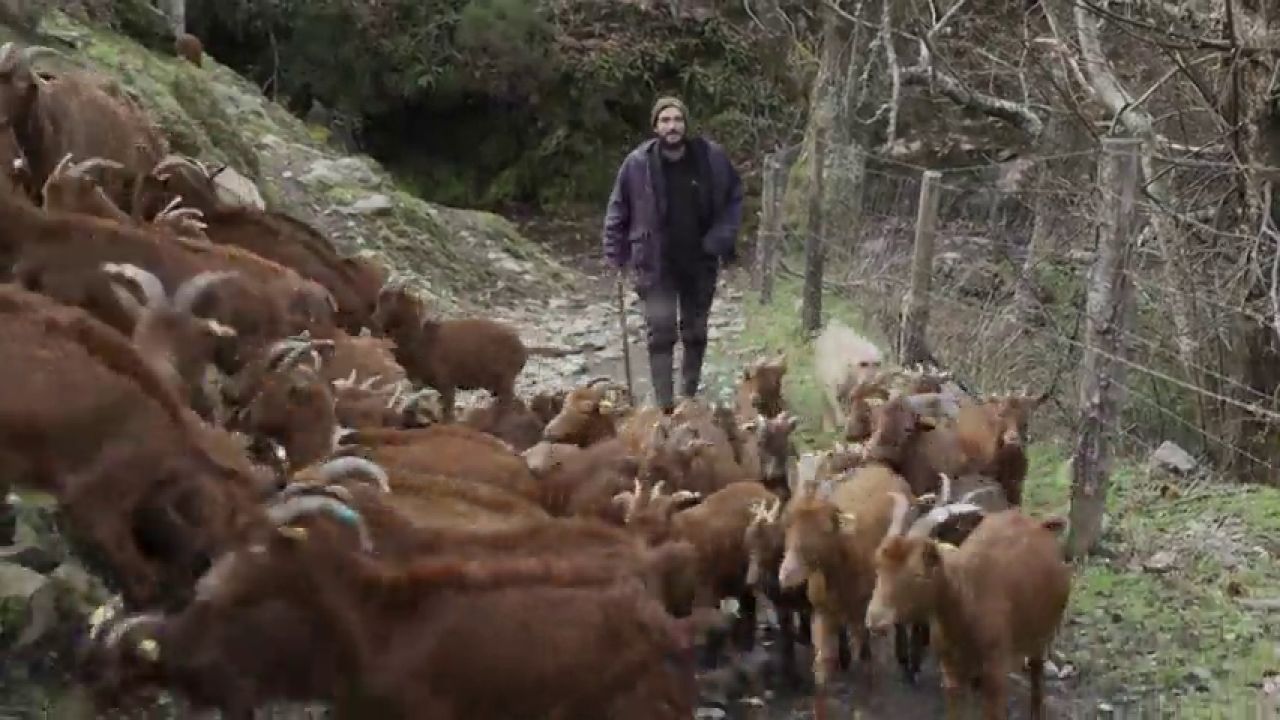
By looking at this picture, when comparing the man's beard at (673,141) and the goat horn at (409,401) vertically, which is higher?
the man's beard at (673,141)

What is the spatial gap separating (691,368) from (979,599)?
4985mm

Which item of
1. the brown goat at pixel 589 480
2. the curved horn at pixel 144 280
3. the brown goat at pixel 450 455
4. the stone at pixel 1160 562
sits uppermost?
the curved horn at pixel 144 280

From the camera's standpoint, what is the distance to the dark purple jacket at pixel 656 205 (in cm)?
1080

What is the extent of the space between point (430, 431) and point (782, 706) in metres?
1.93

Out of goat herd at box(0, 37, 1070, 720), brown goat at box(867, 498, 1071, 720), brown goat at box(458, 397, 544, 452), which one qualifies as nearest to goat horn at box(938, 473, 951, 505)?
goat herd at box(0, 37, 1070, 720)

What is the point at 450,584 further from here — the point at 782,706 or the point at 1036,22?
the point at 1036,22

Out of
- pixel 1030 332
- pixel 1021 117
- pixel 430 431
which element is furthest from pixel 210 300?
pixel 1021 117

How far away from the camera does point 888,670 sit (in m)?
7.24

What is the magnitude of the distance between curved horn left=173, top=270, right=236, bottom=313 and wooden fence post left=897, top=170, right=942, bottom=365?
5.65m

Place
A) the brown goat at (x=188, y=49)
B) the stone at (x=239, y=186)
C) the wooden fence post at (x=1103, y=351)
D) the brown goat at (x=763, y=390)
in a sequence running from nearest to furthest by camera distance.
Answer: the wooden fence post at (x=1103, y=351) → the brown goat at (x=763, y=390) → the stone at (x=239, y=186) → the brown goat at (x=188, y=49)

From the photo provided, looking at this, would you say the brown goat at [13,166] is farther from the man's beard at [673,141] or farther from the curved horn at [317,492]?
the man's beard at [673,141]

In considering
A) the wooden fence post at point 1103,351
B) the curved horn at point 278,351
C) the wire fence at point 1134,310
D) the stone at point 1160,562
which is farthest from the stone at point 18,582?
the stone at point 1160,562

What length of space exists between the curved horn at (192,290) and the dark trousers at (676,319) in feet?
13.6

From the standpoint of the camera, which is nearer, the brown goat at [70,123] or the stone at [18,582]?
the stone at [18,582]
